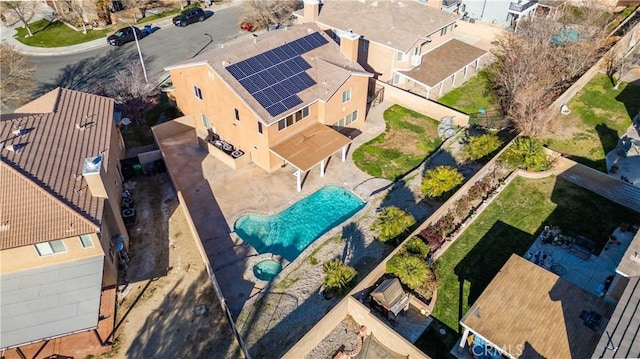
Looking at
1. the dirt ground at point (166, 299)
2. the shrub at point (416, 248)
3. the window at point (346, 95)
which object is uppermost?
the window at point (346, 95)

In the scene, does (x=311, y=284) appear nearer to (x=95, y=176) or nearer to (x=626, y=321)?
(x=95, y=176)

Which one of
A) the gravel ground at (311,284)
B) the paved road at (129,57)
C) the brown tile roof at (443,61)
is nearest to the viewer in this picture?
the gravel ground at (311,284)

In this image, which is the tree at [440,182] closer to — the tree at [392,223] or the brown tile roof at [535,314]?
the tree at [392,223]

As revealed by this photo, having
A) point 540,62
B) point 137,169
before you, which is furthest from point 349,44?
point 137,169

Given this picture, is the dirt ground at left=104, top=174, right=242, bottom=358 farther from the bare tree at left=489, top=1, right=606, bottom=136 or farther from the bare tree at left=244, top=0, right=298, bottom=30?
the bare tree at left=244, top=0, right=298, bottom=30

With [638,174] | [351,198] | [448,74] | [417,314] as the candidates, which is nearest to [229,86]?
[351,198]

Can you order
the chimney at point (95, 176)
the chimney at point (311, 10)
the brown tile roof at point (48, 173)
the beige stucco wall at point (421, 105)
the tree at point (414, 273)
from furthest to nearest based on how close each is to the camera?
the chimney at point (311, 10), the beige stucco wall at point (421, 105), the tree at point (414, 273), the chimney at point (95, 176), the brown tile roof at point (48, 173)

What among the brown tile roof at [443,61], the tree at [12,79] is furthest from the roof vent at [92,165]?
the brown tile roof at [443,61]
